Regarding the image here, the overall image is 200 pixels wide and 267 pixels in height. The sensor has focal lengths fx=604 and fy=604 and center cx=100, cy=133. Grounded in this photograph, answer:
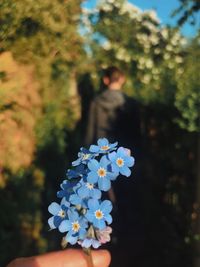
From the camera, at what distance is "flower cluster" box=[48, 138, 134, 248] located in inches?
67.6

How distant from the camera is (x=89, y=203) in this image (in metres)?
1.72

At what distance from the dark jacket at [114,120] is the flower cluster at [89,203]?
3640 mm

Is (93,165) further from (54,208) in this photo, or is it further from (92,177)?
(54,208)

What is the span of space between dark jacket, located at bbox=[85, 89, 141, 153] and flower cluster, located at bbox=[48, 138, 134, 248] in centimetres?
364

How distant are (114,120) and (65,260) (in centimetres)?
362

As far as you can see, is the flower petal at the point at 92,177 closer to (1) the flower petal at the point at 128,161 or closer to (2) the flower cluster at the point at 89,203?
(2) the flower cluster at the point at 89,203

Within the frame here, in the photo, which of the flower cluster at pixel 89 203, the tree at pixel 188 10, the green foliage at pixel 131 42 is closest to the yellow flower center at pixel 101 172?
the flower cluster at pixel 89 203

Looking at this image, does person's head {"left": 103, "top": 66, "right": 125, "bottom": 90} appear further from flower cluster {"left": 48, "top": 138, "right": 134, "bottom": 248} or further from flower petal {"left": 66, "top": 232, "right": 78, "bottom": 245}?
flower petal {"left": 66, "top": 232, "right": 78, "bottom": 245}

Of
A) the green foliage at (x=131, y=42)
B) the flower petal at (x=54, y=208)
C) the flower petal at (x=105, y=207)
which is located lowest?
the flower petal at (x=105, y=207)

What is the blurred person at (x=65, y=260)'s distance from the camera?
190 cm

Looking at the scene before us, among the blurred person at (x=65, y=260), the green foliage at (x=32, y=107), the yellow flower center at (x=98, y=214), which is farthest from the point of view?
the green foliage at (x=32, y=107)

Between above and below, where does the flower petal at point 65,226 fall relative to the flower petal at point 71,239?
above

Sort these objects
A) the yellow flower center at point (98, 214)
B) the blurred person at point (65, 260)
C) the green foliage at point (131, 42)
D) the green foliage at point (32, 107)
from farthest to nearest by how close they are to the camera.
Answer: the green foliage at point (131, 42), the green foliage at point (32, 107), the blurred person at point (65, 260), the yellow flower center at point (98, 214)

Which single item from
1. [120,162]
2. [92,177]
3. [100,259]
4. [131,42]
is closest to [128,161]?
[120,162]
